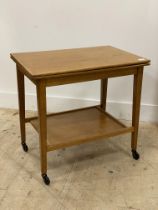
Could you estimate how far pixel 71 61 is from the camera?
1547 millimetres

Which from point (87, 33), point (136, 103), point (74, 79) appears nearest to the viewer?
point (74, 79)

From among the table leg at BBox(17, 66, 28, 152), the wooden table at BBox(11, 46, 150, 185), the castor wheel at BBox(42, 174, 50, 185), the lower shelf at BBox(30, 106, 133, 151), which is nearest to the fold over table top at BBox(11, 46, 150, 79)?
the wooden table at BBox(11, 46, 150, 185)

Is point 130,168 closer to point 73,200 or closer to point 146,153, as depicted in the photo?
point 146,153

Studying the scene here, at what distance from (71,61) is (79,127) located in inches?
16.4

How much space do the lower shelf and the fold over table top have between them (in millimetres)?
366

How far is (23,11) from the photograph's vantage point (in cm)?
216

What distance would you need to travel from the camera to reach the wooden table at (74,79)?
142 cm

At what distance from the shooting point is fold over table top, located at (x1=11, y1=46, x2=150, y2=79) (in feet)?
4.61

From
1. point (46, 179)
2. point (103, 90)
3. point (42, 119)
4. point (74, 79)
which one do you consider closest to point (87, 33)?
point (103, 90)

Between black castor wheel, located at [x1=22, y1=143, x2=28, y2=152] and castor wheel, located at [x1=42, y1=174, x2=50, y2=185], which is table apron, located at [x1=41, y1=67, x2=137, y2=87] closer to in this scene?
castor wheel, located at [x1=42, y1=174, x2=50, y2=185]

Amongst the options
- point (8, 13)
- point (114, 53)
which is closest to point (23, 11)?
point (8, 13)

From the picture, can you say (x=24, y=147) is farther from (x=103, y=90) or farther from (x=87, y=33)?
(x=87, y=33)

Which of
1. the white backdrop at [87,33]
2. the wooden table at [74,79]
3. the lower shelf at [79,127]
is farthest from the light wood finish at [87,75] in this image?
the white backdrop at [87,33]

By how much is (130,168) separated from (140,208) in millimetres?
321
